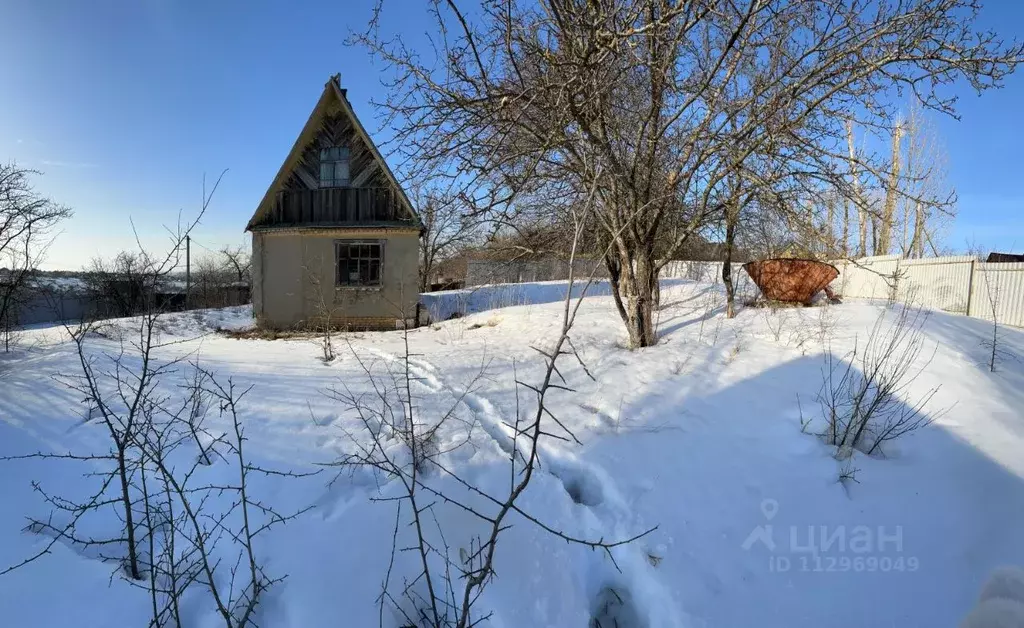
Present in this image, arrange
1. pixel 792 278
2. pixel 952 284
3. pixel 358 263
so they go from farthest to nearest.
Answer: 1. pixel 358 263
2. pixel 952 284
3. pixel 792 278

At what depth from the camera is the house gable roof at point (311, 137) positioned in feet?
35.8

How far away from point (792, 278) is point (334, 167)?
37.3 ft

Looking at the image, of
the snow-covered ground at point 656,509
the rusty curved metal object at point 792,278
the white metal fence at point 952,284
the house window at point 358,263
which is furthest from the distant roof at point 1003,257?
the house window at point 358,263

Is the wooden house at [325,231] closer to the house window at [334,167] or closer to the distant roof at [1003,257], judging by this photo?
the house window at [334,167]

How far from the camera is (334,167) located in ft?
37.3

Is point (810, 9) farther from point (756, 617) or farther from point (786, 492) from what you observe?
point (756, 617)

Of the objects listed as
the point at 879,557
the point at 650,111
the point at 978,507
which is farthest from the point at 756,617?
the point at 650,111

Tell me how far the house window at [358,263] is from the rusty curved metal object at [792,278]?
9.33 m

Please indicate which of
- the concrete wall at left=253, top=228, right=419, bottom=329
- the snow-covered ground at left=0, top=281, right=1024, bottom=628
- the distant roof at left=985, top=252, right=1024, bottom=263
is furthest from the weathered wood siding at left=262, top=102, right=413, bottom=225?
the distant roof at left=985, top=252, right=1024, bottom=263

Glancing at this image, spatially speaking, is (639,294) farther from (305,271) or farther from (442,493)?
(305,271)

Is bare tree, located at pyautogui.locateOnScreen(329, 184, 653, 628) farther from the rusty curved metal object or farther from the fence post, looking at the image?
the fence post
